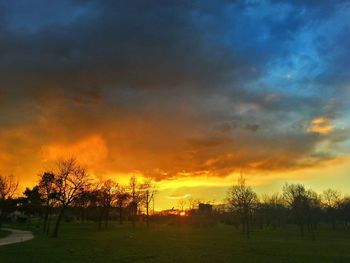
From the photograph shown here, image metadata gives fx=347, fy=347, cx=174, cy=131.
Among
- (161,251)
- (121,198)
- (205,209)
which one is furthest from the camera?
(205,209)

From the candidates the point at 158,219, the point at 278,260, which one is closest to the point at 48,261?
the point at 278,260

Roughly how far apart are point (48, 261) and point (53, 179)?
5114 centimetres

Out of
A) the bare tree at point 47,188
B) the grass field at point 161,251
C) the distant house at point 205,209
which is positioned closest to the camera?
the grass field at point 161,251

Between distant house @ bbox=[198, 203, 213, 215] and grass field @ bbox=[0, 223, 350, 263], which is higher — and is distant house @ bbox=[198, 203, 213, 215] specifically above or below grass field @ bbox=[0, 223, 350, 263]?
above

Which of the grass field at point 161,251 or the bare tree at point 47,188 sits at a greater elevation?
the bare tree at point 47,188

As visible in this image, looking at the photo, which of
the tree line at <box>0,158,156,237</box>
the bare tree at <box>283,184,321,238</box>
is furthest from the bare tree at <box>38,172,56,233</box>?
the bare tree at <box>283,184,321,238</box>

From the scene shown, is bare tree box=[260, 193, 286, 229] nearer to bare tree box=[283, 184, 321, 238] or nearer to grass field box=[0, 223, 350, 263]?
bare tree box=[283, 184, 321, 238]

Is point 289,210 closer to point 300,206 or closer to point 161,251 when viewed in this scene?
point 300,206

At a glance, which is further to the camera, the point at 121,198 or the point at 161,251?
the point at 121,198

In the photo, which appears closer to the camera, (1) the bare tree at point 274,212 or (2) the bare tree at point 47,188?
(2) the bare tree at point 47,188

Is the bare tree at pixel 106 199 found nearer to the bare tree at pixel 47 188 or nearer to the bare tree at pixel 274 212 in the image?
the bare tree at pixel 47 188

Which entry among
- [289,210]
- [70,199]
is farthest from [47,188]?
[289,210]

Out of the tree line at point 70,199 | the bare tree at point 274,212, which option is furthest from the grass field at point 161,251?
the bare tree at point 274,212

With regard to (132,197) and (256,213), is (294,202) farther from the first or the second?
(132,197)
